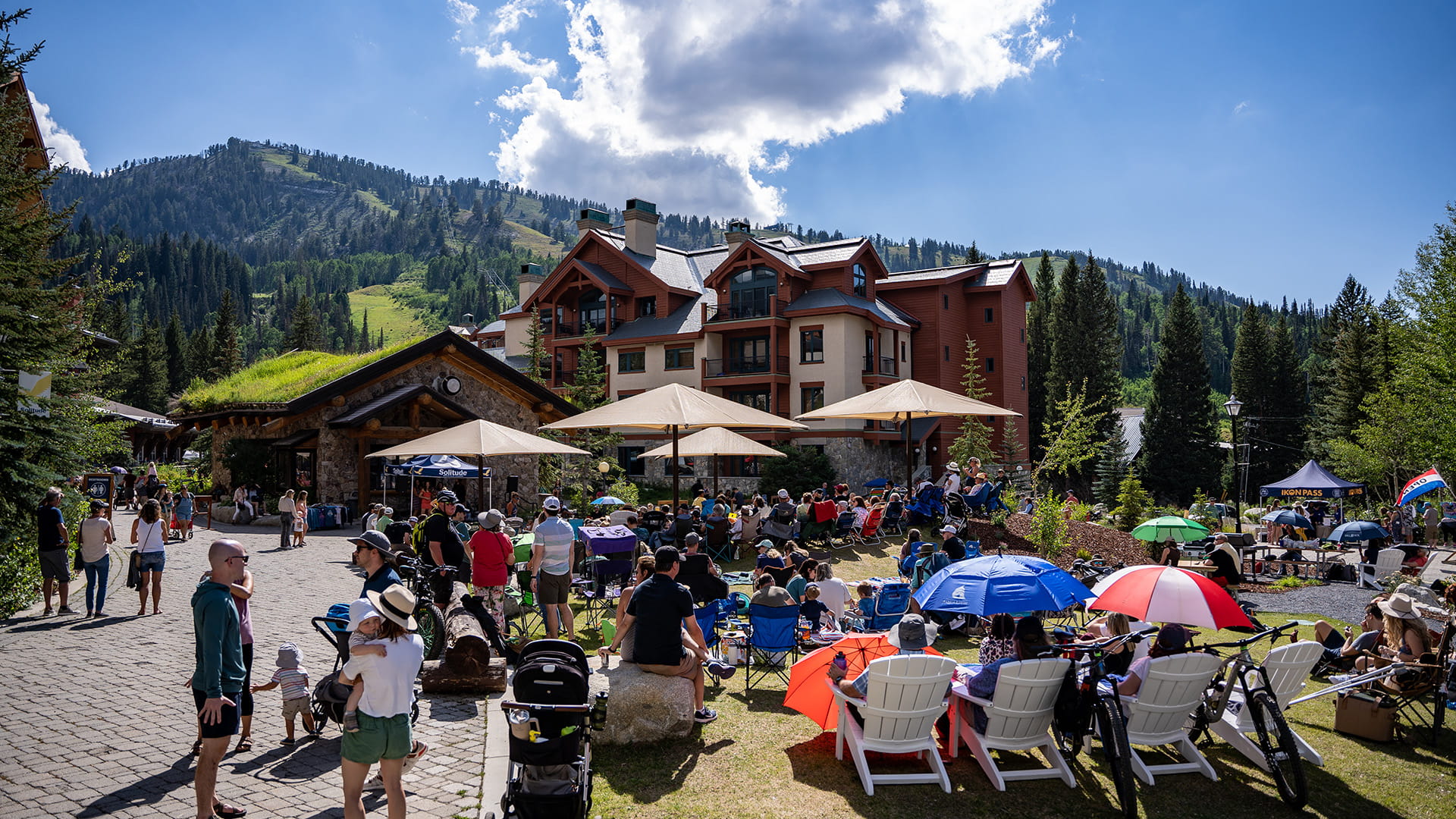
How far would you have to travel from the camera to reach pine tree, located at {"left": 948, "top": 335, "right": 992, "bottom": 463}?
114ft

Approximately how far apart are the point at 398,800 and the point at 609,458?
3289 cm

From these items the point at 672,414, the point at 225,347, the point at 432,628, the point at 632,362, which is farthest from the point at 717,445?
the point at 225,347

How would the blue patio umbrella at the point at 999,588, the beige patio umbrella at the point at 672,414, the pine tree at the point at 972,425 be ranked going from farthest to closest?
the pine tree at the point at 972,425
the beige patio umbrella at the point at 672,414
the blue patio umbrella at the point at 999,588

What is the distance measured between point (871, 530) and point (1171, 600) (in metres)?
11.9

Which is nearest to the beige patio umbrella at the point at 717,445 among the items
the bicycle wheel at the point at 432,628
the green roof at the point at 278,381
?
the bicycle wheel at the point at 432,628

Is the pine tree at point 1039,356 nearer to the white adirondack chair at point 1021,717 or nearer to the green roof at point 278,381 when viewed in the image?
the green roof at point 278,381

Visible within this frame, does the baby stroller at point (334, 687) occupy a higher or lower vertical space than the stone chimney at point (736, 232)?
lower

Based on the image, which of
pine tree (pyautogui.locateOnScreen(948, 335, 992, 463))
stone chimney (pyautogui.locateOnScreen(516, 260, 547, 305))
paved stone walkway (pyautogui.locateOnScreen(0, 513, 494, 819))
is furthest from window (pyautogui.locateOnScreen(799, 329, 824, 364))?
paved stone walkway (pyautogui.locateOnScreen(0, 513, 494, 819))

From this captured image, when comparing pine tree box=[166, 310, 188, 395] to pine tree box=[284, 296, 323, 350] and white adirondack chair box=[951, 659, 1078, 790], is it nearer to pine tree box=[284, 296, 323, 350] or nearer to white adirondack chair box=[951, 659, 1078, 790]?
pine tree box=[284, 296, 323, 350]

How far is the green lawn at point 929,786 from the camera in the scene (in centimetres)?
608

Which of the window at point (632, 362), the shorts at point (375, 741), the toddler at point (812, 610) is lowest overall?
the toddler at point (812, 610)

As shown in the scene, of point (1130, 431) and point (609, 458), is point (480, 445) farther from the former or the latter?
point (1130, 431)

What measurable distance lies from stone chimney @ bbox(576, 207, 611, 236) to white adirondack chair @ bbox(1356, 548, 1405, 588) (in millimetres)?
37167

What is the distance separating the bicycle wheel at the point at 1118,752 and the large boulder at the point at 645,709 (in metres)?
3.31
